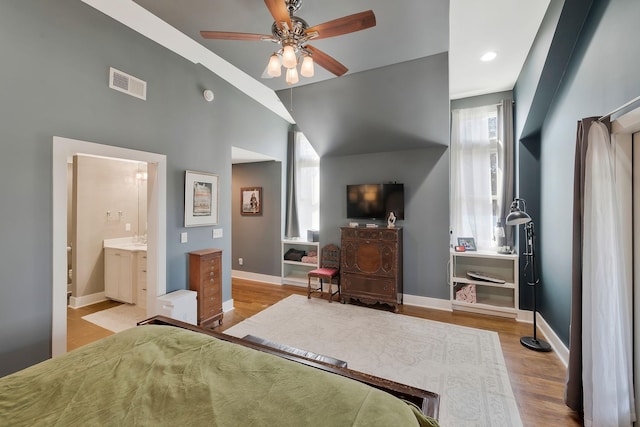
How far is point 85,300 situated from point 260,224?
9.49ft

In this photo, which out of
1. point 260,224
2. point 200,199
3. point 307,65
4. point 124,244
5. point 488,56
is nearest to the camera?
point 307,65

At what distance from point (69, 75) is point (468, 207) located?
493 centimetres

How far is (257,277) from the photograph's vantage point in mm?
5352

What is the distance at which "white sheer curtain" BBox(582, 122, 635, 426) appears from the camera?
5.28ft

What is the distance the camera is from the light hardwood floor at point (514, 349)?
1.93 meters

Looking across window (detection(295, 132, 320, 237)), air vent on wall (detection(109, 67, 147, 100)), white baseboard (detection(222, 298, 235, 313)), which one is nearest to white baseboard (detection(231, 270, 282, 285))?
window (detection(295, 132, 320, 237))

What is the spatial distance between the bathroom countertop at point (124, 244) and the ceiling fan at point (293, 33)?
3.38m

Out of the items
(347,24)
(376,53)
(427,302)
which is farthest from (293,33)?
(427,302)

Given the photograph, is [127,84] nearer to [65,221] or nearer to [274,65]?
[65,221]

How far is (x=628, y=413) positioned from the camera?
1.61 meters

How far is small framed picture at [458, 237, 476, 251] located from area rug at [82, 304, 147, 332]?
4566 mm

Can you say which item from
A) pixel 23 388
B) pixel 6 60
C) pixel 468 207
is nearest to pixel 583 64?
pixel 468 207

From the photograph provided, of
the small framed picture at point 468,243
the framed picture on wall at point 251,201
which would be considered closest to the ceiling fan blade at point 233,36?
the framed picture on wall at point 251,201

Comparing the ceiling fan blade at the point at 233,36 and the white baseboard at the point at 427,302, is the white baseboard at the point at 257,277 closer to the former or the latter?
the white baseboard at the point at 427,302
